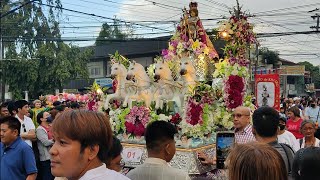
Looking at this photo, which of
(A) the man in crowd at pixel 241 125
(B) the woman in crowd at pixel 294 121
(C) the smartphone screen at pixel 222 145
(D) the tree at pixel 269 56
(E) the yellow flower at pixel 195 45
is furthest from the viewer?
(D) the tree at pixel 269 56

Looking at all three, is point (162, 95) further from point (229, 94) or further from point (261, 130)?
point (261, 130)

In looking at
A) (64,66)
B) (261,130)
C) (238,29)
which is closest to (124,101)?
(238,29)

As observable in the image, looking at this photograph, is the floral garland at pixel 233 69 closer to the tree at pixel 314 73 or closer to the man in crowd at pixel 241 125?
the man in crowd at pixel 241 125

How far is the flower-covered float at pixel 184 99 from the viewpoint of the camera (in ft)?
20.9

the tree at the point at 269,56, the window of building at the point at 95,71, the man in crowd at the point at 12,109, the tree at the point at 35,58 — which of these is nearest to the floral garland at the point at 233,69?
the man in crowd at the point at 12,109

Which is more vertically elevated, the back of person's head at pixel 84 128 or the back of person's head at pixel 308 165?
the back of person's head at pixel 84 128

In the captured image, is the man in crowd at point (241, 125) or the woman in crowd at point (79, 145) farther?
the man in crowd at point (241, 125)

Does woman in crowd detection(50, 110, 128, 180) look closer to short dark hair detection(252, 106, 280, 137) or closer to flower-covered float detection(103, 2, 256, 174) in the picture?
short dark hair detection(252, 106, 280, 137)

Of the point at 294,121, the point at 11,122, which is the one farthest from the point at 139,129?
the point at 294,121

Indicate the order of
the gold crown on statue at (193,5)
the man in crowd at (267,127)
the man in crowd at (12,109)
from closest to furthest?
the man in crowd at (267,127) → the man in crowd at (12,109) → the gold crown on statue at (193,5)

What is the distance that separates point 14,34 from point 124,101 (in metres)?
23.5

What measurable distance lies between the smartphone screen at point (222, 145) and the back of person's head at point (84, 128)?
2851 millimetres

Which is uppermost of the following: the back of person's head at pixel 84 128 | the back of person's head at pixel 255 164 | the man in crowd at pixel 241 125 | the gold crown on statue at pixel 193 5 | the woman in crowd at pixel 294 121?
the gold crown on statue at pixel 193 5

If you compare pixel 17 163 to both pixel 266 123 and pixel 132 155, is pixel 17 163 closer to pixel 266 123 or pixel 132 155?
pixel 132 155
